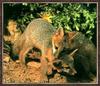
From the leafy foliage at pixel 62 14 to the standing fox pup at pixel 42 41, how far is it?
0.25 feet

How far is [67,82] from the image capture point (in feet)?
10.4

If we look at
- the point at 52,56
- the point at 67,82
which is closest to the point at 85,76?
the point at 67,82

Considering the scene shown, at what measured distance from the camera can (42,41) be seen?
10.5ft

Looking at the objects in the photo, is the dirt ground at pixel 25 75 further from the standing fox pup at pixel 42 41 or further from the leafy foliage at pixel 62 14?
the leafy foliage at pixel 62 14

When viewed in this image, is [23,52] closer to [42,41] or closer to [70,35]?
[42,41]

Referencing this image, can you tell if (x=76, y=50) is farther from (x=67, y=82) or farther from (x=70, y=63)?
(x=67, y=82)

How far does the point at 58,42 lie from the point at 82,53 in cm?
34

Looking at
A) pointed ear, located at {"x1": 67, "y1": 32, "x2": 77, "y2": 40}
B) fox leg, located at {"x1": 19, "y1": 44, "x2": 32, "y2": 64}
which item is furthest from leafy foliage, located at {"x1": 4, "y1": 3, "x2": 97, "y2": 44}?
fox leg, located at {"x1": 19, "y1": 44, "x2": 32, "y2": 64}

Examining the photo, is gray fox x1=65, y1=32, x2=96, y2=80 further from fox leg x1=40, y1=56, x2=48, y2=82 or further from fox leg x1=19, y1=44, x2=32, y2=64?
fox leg x1=19, y1=44, x2=32, y2=64

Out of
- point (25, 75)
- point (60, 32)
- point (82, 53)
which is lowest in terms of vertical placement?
point (25, 75)

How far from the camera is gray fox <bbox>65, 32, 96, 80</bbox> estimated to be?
10.5ft

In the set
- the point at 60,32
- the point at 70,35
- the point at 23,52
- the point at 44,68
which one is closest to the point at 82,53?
the point at 70,35

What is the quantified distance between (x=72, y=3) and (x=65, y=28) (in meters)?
0.31

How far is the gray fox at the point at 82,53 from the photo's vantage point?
10.5ft
